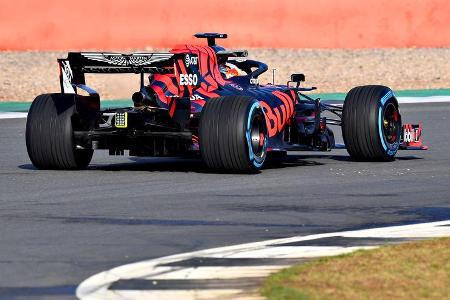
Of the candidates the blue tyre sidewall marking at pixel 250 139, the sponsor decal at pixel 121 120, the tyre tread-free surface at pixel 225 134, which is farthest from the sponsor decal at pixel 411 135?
the sponsor decal at pixel 121 120

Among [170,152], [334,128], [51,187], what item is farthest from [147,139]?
[334,128]

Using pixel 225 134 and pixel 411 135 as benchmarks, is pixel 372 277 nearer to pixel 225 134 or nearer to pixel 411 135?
pixel 225 134

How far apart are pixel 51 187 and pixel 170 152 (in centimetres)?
191

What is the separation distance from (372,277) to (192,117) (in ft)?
25.8

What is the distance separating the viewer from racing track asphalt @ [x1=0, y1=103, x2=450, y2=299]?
971cm

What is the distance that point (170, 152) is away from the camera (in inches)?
634

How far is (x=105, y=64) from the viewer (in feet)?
52.9

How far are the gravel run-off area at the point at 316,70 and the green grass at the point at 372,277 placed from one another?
2304 centimetres

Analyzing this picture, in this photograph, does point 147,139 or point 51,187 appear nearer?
point 51,187

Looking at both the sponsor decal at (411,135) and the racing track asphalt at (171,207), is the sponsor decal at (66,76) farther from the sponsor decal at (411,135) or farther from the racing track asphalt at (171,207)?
the sponsor decal at (411,135)

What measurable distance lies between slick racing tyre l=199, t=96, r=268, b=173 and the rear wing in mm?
786

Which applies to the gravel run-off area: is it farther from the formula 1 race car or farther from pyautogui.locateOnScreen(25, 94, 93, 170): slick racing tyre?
pyautogui.locateOnScreen(25, 94, 93, 170): slick racing tyre

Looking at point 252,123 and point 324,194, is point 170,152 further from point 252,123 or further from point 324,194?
point 324,194

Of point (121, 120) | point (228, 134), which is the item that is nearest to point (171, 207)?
point (228, 134)
